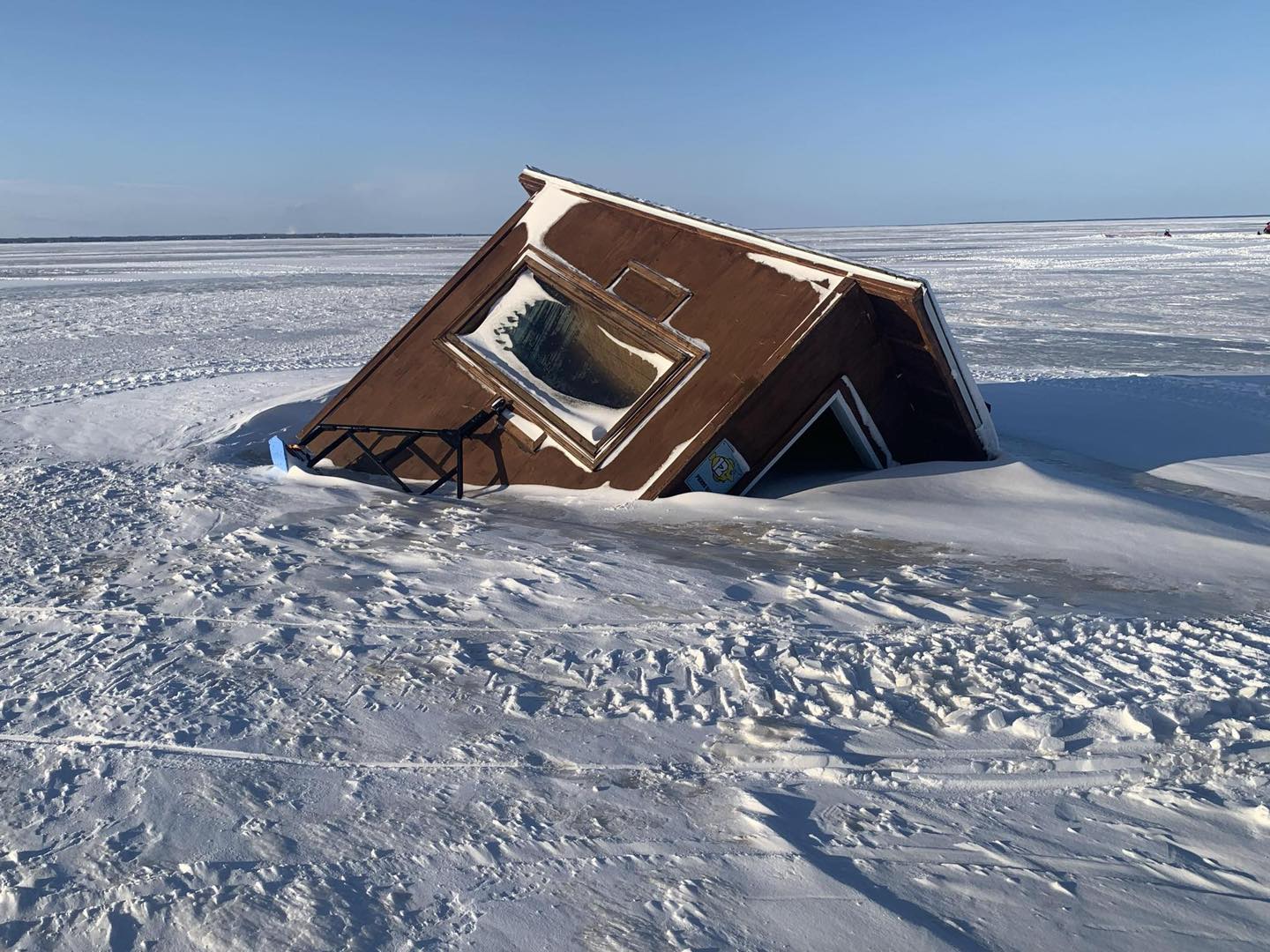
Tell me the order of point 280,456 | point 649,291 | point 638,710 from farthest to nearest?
point 280,456
point 649,291
point 638,710

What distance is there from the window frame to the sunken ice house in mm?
12

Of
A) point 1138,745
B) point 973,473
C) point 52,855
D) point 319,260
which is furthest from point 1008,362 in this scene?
point 319,260

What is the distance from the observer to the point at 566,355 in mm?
7871

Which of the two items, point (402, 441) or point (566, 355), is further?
point (402, 441)

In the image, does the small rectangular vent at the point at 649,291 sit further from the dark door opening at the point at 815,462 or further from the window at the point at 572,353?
the dark door opening at the point at 815,462

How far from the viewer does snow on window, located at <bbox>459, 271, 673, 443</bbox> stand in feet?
24.9

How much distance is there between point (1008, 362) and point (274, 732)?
486 inches

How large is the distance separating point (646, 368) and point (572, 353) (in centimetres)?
60

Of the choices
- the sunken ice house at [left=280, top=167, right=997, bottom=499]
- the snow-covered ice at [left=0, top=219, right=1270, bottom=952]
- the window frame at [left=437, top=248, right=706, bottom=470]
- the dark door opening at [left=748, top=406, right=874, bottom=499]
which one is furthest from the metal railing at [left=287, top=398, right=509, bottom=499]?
the dark door opening at [left=748, top=406, right=874, bottom=499]

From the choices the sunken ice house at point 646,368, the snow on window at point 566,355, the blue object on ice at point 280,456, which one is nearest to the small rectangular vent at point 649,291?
the sunken ice house at point 646,368

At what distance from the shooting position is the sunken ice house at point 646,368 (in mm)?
7184

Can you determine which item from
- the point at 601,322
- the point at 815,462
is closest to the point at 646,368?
the point at 601,322

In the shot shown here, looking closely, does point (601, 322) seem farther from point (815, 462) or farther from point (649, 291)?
point (815, 462)

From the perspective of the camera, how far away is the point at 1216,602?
17.5 ft
